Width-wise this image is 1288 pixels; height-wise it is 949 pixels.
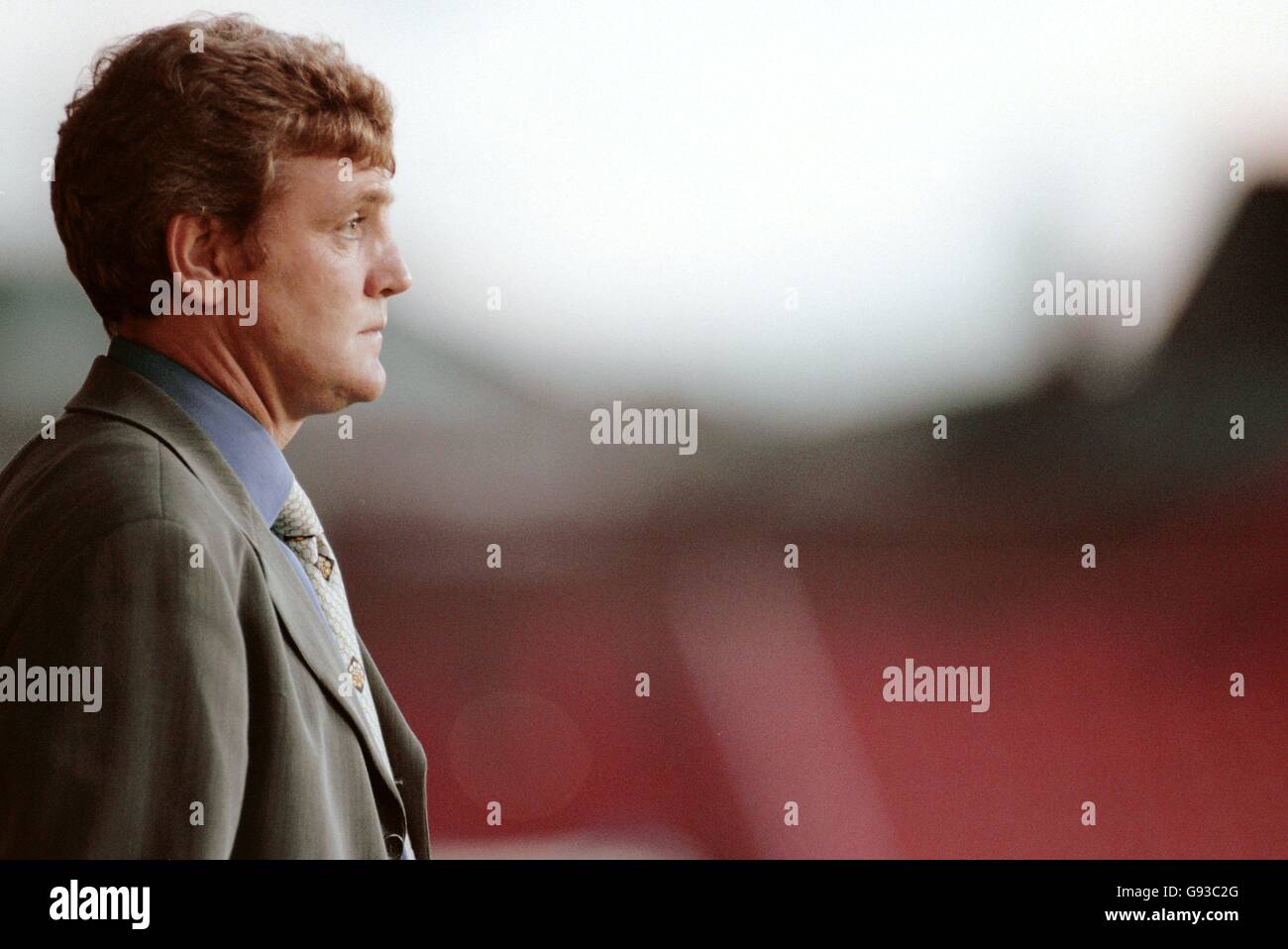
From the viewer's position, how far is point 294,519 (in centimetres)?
176

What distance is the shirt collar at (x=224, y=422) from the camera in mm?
1666

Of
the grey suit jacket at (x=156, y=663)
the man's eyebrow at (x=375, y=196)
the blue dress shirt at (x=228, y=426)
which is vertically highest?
the man's eyebrow at (x=375, y=196)

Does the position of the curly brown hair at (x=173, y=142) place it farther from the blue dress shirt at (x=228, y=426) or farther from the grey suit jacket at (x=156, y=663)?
the grey suit jacket at (x=156, y=663)

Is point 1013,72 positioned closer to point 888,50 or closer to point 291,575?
point 888,50

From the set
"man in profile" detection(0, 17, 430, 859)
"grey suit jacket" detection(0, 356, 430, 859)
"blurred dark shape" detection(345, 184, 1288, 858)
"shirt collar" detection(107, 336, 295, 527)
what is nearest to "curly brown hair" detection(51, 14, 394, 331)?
"man in profile" detection(0, 17, 430, 859)

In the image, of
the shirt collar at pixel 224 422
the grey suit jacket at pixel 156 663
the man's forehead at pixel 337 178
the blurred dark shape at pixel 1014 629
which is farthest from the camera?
the blurred dark shape at pixel 1014 629

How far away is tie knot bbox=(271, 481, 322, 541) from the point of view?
1757 mm

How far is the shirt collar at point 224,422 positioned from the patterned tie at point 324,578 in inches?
1.7

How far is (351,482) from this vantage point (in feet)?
7.04

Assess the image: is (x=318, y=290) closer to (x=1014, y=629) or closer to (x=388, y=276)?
(x=388, y=276)

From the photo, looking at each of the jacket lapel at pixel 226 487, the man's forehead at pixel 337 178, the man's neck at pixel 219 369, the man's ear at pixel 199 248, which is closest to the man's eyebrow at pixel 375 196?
the man's forehead at pixel 337 178
